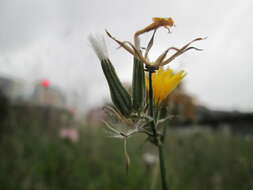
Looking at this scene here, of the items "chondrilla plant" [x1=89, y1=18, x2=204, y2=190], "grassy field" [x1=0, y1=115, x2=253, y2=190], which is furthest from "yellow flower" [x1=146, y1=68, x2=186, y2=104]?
"grassy field" [x1=0, y1=115, x2=253, y2=190]

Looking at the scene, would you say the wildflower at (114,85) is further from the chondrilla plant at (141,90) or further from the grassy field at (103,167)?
the grassy field at (103,167)

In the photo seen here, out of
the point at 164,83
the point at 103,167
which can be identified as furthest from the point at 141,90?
the point at 103,167

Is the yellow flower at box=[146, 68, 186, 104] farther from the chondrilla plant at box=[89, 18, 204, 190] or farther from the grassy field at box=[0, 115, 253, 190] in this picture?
the grassy field at box=[0, 115, 253, 190]

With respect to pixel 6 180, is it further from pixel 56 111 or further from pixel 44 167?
pixel 56 111

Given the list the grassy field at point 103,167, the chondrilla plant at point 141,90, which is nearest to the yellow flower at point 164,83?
the chondrilla plant at point 141,90

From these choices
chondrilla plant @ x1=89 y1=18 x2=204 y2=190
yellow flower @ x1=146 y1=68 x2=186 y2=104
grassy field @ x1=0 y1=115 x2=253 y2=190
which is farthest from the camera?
grassy field @ x1=0 y1=115 x2=253 y2=190

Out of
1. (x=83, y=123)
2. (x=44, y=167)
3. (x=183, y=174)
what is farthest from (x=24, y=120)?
(x=183, y=174)

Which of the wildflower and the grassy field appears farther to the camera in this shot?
the grassy field

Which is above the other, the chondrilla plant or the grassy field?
the chondrilla plant
